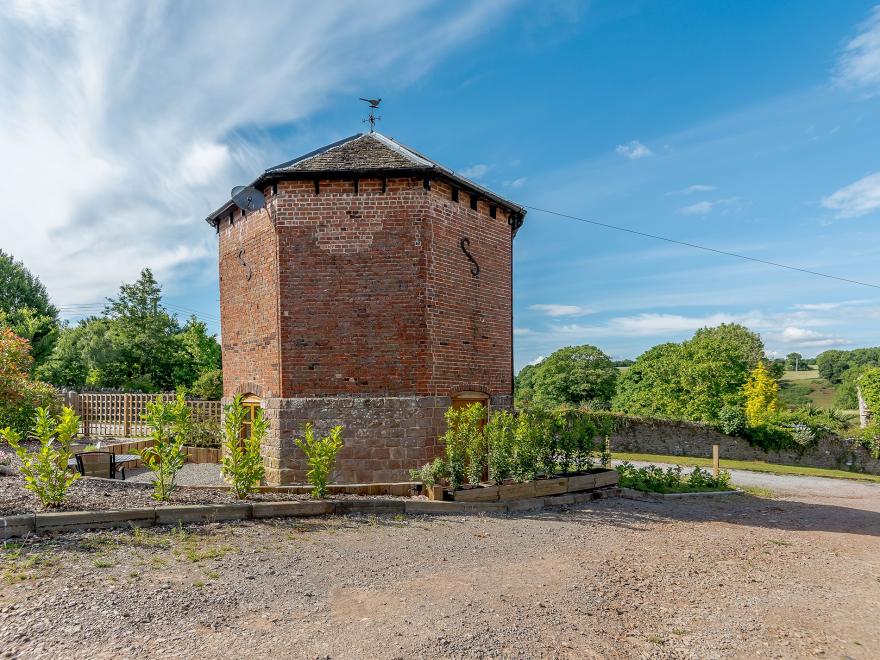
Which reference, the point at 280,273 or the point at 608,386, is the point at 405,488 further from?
the point at 608,386

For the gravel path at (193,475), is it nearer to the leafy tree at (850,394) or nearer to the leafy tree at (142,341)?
the leafy tree at (142,341)

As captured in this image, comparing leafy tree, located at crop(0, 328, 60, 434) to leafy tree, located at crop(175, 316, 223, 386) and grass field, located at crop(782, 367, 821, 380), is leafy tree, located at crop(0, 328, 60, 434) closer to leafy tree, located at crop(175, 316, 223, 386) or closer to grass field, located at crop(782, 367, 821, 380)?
leafy tree, located at crop(175, 316, 223, 386)

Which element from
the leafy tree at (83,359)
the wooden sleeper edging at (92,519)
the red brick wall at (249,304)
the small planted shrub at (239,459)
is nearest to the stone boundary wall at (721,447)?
the red brick wall at (249,304)

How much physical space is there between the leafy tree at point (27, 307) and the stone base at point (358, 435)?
30454 mm

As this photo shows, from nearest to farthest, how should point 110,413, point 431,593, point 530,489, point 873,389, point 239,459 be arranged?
point 431,593
point 239,459
point 530,489
point 110,413
point 873,389

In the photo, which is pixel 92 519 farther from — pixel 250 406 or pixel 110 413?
pixel 110 413

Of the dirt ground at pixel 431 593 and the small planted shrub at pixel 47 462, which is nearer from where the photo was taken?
the dirt ground at pixel 431 593

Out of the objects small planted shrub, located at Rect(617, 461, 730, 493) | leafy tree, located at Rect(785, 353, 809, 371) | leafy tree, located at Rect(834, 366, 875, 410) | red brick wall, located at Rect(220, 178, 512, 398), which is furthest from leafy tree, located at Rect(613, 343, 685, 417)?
leafy tree, located at Rect(785, 353, 809, 371)

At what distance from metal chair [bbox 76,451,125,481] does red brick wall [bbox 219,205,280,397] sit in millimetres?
2764

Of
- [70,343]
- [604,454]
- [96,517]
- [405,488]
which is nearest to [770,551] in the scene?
[604,454]

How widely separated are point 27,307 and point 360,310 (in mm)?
36418

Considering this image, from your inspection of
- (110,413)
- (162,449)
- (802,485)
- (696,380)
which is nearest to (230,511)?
(162,449)

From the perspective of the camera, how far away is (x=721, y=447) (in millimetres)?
27688

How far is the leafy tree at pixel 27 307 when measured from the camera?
103 feet
